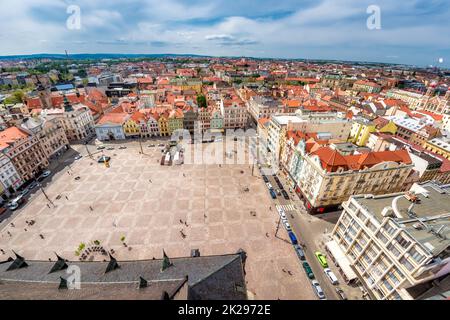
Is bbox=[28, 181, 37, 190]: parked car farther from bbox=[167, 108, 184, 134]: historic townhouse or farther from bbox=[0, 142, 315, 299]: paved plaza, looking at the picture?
bbox=[167, 108, 184, 134]: historic townhouse

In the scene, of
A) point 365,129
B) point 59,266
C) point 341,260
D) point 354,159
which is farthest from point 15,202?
point 365,129

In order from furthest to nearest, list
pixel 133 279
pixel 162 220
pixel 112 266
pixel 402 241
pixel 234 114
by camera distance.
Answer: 1. pixel 234 114
2. pixel 162 220
3. pixel 402 241
4. pixel 112 266
5. pixel 133 279

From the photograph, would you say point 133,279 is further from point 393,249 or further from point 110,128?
point 110,128

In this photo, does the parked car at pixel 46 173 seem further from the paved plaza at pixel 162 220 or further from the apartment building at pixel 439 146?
the apartment building at pixel 439 146

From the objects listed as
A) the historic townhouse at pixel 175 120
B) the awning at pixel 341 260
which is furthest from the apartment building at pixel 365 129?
the historic townhouse at pixel 175 120

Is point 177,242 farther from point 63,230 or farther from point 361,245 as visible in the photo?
point 361,245

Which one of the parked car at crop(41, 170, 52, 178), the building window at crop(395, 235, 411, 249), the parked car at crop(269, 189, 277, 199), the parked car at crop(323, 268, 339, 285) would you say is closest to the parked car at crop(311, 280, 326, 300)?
the parked car at crop(323, 268, 339, 285)
